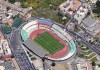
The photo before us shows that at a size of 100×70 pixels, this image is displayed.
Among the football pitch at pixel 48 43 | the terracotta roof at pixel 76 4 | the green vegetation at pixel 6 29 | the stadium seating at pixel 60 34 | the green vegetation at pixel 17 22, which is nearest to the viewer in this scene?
the football pitch at pixel 48 43

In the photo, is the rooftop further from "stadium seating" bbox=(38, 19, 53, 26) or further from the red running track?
the red running track

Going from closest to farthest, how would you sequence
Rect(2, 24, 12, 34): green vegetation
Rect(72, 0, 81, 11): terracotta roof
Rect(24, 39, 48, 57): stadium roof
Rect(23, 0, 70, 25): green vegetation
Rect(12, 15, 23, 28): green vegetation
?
Rect(24, 39, 48, 57): stadium roof, Rect(2, 24, 12, 34): green vegetation, Rect(12, 15, 23, 28): green vegetation, Rect(23, 0, 70, 25): green vegetation, Rect(72, 0, 81, 11): terracotta roof

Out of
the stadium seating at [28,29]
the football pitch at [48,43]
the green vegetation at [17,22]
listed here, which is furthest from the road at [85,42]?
the green vegetation at [17,22]

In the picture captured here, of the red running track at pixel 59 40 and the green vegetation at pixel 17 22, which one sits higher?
the green vegetation at pixel 17 22

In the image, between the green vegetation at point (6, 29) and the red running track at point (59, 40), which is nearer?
the red running track at point (59, 40)

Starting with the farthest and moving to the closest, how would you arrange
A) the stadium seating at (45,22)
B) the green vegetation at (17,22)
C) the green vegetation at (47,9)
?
the green vegetation at (47,9), the stadium seating at (45,22), the green vegetation at (17,22)

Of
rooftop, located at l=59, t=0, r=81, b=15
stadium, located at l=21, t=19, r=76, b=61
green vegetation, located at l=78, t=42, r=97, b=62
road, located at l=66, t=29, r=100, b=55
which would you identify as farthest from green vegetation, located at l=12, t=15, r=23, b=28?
green vegetation, located at l=78, t=42, r=97, b=62

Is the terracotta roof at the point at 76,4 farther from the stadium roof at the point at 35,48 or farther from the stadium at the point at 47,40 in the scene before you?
the stadium roof at the point at 35,48

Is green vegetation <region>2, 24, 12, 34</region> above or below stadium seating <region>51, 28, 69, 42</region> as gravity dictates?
above
